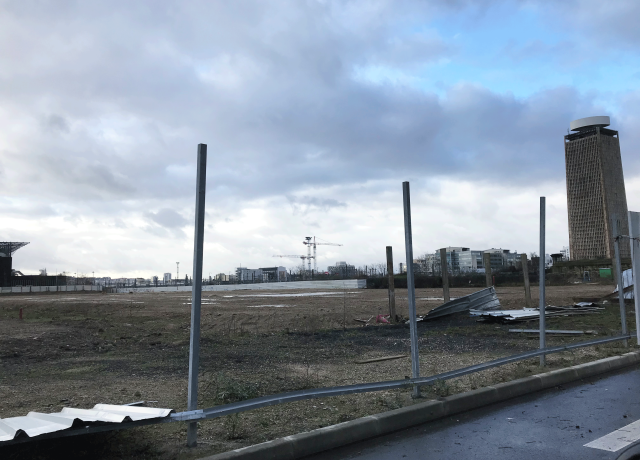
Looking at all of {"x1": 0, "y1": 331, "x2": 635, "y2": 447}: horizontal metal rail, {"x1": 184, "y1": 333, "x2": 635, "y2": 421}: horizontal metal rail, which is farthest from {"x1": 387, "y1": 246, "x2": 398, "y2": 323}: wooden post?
{"x1": 0, "y1": 331, "x2": 635, "y2": 447}: horizontal metal rail

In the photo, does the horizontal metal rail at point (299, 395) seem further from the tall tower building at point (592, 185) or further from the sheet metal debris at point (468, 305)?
the tall tower building at point (592, 185)

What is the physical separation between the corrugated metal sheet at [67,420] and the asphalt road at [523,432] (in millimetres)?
1592

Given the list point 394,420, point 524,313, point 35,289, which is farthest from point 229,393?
point 35,289

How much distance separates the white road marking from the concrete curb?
5.42 feet

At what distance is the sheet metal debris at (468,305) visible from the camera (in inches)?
807

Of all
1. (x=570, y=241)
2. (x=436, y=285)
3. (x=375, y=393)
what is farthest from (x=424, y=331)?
(x=570, y=241)

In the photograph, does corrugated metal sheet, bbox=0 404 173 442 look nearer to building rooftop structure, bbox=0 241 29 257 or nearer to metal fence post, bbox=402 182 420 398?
metal fence post, bbox=402 182 420 398

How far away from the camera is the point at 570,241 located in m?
154

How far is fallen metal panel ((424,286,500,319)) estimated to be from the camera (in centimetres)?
2050

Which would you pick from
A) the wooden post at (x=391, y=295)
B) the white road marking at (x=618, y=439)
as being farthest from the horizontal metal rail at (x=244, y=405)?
the wooden post at (x=391, y=295)

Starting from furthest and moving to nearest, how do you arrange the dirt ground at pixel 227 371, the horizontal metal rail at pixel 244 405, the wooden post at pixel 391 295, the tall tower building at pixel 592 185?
1. the tall tower building at pixel 592 185
2. the wooden post at pixel 391 295
3. the dirt ground at pixel 227 371
4. the horizontal metal rail at pixel 244 405

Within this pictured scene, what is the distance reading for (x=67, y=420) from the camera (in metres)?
4.08

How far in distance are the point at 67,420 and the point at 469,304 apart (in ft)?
62.9

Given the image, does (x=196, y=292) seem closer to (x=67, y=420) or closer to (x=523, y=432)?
(x=67, y=420)
